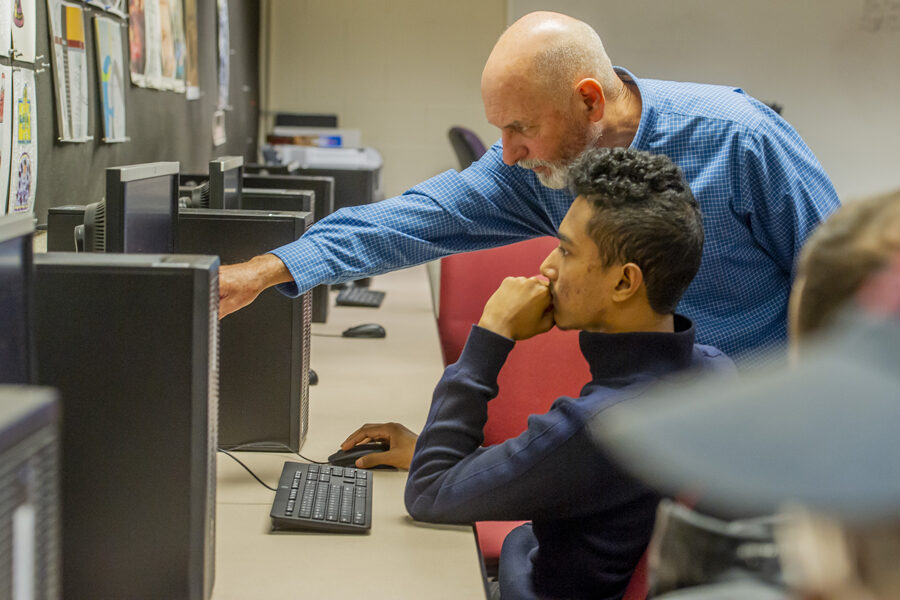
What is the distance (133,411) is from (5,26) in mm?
989

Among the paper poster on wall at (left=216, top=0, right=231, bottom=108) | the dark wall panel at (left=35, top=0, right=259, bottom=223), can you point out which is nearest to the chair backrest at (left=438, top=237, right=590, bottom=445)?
the dark wall panel at (left=35, top=0, right=259, bottom=223)

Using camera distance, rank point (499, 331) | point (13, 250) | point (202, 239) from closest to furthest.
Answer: point (13, 250) < point (499, 331) < point (202, 239)

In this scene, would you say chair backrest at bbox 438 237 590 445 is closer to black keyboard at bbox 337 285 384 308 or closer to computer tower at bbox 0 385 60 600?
black keyboard at bbox 337 285 384 308

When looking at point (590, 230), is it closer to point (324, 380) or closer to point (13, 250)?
point (13, 250)

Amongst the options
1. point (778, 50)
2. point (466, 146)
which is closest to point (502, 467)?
point (466, 146)

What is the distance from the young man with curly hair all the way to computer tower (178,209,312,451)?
36 centimetres

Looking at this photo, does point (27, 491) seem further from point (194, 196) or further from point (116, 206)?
point (194, 196)

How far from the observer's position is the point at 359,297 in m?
3.02

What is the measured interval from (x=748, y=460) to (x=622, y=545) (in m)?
0.94

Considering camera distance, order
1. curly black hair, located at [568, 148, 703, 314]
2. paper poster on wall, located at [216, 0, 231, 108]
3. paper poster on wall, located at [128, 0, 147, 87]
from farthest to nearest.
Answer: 1. paper poster on wall, located at [216, 0, 231, 108]
2. paper poster on wall, located at [128, 0, 147, 87]
3. curly black hair, located at [568, 148, 703, 314]

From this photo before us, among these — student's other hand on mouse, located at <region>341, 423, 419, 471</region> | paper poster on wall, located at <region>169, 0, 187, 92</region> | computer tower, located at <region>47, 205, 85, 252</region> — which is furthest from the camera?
paper poster on wall, located at <region>169, 0, 187, 92</region>

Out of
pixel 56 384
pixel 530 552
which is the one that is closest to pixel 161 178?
pixel 56 384

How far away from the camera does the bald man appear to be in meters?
1.55

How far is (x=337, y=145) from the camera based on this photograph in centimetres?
430
